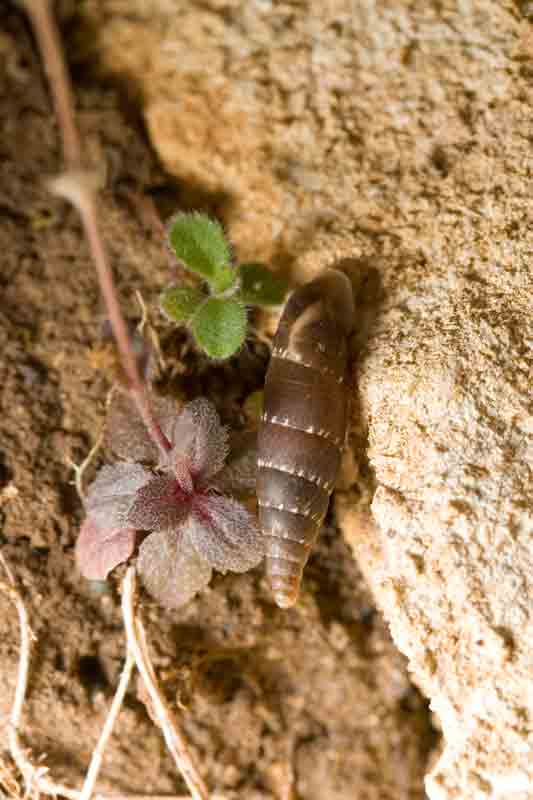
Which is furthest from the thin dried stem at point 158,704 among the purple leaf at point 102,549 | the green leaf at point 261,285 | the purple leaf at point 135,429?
the green leaf at point 261,285

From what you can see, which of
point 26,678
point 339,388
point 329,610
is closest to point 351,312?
point 339,388

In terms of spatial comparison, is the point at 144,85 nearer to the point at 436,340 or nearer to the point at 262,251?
the point at 262,251

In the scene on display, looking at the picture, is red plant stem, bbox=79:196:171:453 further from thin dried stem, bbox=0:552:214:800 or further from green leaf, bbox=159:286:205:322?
thin dried stem, bbox=0:552:214:800

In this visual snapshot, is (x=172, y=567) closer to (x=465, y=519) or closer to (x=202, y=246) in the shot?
(x=465, y=519)

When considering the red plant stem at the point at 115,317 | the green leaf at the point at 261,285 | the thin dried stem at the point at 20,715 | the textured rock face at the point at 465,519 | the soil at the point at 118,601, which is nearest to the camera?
the red plant stem at the point at 115,317

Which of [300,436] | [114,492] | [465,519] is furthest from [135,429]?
[465,519]

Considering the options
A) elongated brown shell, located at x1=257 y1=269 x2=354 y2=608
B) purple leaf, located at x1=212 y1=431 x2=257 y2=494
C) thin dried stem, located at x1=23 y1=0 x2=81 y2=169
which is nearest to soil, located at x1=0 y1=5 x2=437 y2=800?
purple leaf, located at x1=212 y1=431 x2=257 y2=494

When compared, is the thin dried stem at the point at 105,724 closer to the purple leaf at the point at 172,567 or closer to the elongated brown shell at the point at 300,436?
the purple leaf at the point at 172,567

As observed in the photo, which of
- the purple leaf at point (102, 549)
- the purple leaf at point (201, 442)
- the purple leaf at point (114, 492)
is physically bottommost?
the purple leaf at point (102, 549)
